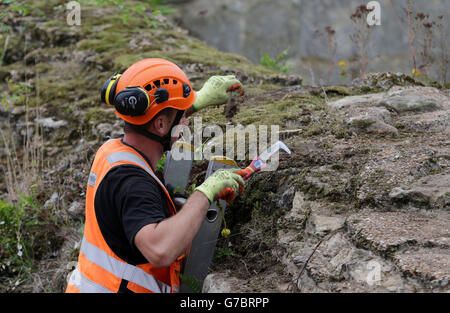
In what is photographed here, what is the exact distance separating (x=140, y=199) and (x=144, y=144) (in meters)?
0.57

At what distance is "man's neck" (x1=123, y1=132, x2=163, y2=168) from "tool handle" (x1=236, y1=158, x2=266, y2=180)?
0.57m

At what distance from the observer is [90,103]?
19.2 ft

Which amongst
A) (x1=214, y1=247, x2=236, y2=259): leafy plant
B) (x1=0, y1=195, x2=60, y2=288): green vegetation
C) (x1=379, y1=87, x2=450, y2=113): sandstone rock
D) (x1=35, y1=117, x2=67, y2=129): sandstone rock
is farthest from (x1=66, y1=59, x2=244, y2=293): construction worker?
(x1=35, y1=117, x2=67, y2=129): sandstone rock

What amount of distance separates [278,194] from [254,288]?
795mm

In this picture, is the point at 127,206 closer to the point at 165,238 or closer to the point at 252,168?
the point at 165,238

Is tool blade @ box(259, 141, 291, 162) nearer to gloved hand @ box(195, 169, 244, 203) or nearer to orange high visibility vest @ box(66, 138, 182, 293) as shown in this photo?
gloved hand @ box(195, 169, 244, 203)

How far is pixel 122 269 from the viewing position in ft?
7.96

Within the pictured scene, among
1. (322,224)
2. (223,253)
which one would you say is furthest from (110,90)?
(322,224)

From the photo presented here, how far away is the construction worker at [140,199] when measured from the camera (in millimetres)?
2223

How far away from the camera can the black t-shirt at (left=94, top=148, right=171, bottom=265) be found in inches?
87.8

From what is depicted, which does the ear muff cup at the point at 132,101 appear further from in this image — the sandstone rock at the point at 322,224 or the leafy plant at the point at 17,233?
the leafy plant at the point at 17,233

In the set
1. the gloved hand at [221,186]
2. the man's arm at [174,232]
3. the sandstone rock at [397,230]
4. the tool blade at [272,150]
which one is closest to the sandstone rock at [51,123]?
the tool blade at [272,150]

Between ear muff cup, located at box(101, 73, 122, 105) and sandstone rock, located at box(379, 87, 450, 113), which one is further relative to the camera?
sandstone rock, located at box(379, 87, 450, 113)

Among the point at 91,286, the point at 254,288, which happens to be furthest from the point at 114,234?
the point at 254,288
